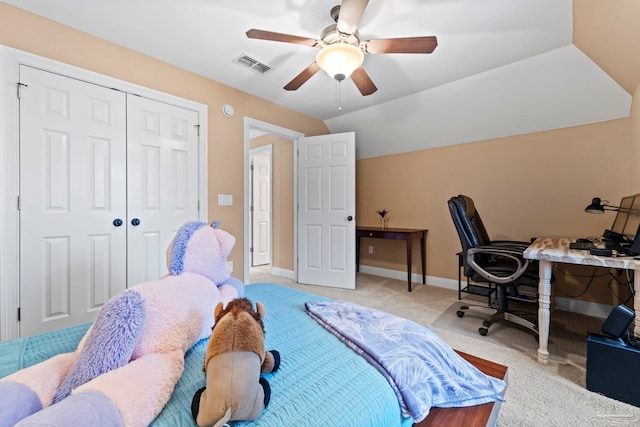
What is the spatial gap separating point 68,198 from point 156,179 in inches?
24.8

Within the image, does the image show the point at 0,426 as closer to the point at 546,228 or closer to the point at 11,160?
the point at 11,160

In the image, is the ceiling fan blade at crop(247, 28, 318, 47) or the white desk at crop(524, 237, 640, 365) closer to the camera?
the white desk at crop(524, 237, 640, 365)

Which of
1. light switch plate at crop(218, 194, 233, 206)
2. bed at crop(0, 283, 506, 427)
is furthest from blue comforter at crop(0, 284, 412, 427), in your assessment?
light switch plate at crop(218, 194, 233, 206)

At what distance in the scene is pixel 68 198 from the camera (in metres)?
2.00

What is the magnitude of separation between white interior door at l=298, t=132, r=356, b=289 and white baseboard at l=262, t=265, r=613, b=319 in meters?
0.62

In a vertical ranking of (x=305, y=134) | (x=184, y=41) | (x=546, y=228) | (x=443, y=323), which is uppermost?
(x=184, y=41)

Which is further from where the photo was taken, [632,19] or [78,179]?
[78,179]

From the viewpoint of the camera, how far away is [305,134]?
3.81 metres

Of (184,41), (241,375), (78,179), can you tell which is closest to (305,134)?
(184,41)

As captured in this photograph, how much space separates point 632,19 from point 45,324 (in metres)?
4.43

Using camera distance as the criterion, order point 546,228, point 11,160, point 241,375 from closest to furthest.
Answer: point 241,375
point 11,160
point 546,228

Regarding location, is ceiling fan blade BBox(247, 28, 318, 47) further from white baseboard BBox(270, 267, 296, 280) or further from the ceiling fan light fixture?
white baseboard BBox(270, 267, 296, 280)

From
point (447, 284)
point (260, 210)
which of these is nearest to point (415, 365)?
point (447, 284)

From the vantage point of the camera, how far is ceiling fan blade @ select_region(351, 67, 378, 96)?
6.41 ft
